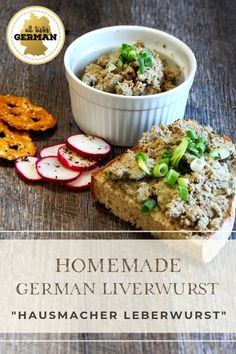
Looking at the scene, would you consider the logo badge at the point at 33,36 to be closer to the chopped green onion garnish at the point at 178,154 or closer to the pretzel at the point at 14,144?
the pretzel at the point at 14,144

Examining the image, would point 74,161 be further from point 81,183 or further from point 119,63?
point 119,63

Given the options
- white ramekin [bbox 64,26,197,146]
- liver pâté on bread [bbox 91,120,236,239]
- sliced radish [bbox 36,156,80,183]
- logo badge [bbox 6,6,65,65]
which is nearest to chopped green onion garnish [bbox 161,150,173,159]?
liver pâté on bread [bbox 91,120,236,239]

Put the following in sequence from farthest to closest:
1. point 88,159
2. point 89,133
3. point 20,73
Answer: point 20,73, point 89,133, point 88,159

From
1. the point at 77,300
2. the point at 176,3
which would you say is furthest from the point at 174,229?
the point at 176,3

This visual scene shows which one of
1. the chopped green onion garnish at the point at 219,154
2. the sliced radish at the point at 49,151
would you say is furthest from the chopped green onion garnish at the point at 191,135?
the sliced radish at the point at 49,151

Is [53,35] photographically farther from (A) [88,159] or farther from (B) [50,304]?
(B) [50,304]

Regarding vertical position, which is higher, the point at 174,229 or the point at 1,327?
the point at 174,229

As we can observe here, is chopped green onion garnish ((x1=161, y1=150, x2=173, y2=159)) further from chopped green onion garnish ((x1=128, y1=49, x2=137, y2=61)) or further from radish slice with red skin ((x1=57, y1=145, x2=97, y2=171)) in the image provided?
chopped green onion garnish ((x1=128, y1=49, x2=137, y2=61))

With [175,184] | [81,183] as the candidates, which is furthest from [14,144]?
[175,184]
